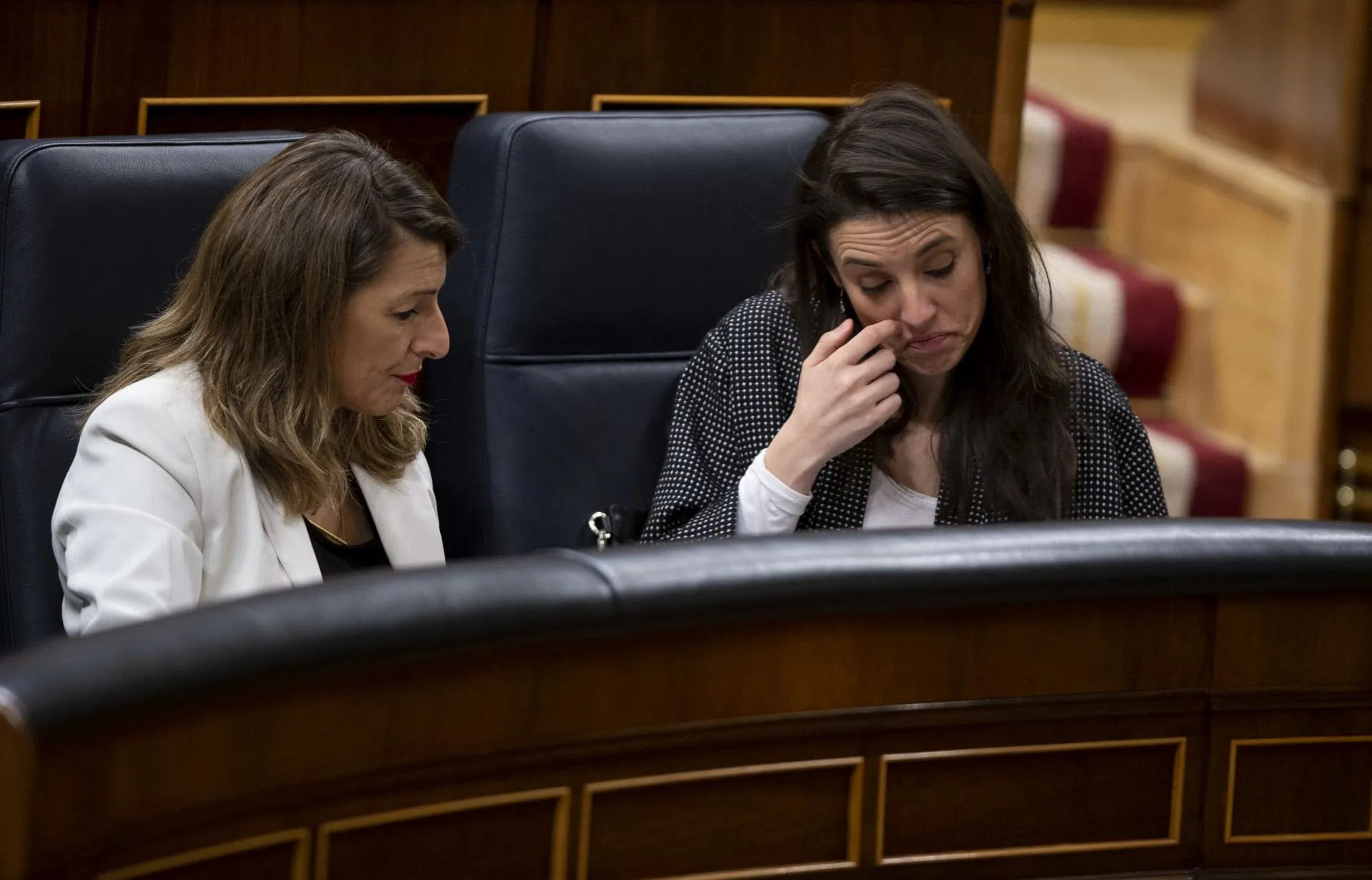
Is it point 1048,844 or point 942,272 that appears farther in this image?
point 942,272

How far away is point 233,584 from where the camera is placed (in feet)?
4.90

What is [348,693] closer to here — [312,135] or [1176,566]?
[1176,566]

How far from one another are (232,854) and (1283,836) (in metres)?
0.71

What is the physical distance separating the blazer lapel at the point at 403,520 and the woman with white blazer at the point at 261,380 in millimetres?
58

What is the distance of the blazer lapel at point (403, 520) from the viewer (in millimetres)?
1664

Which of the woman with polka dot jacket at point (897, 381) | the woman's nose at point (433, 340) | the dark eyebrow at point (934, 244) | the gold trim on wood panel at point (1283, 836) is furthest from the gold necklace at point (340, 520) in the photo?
the gold trim on wood panel at point (1283, 836)

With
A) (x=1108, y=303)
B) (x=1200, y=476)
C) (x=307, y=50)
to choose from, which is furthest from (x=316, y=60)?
(x=1200, y=476)

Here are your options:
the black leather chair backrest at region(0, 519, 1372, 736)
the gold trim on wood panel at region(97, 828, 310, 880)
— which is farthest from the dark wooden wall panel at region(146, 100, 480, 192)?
the gold trim on wood panel at region(97, 828, 310, 880)

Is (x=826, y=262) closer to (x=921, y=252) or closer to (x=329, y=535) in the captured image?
(x=921, y=252)

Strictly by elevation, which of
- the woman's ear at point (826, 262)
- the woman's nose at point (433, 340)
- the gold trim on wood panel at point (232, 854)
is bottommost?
the gold trim on wood panel at point (232, 854)

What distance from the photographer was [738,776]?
1.12 m

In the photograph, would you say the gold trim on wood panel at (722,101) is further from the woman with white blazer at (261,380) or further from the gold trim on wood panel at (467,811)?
the gold trim on wood panel at (467,811)

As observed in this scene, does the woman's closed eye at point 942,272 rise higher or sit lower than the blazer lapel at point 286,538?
higher

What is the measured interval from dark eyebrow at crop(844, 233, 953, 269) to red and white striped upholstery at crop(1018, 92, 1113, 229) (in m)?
1.44
